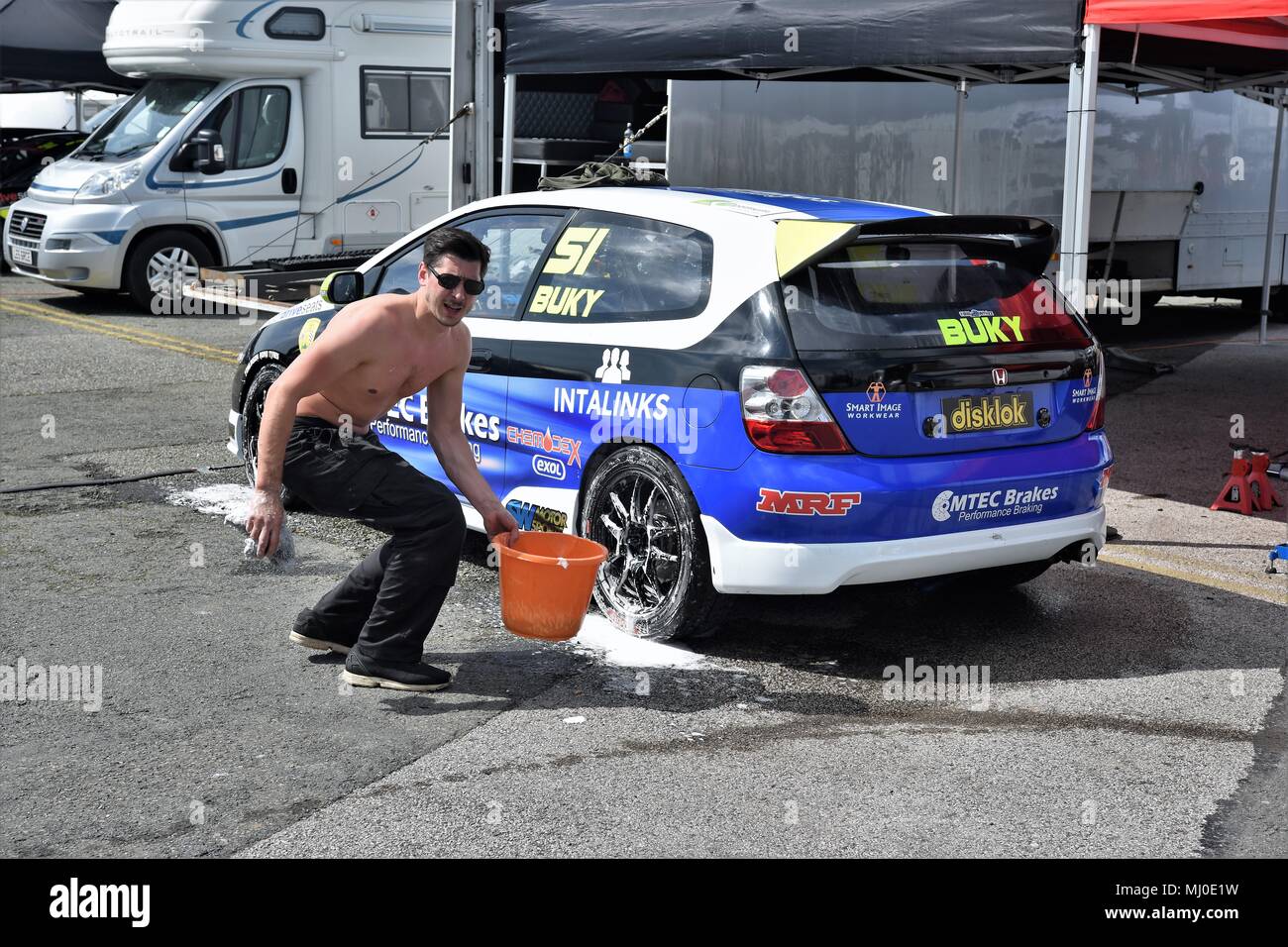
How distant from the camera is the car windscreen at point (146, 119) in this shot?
635 inches

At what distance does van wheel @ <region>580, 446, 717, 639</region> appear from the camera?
5.70 m

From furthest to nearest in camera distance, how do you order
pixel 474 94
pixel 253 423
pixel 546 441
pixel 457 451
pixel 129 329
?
pixel 129 329 < pixel 474 94 < pixel 253 423 < pixel 546 441 < pixel 457 451

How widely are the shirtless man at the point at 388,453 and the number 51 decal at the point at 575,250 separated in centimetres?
102

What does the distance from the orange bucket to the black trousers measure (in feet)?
0.70

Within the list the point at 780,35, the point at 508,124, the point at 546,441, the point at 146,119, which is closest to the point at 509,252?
the point at 546,441

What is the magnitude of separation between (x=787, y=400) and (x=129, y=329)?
11149mm

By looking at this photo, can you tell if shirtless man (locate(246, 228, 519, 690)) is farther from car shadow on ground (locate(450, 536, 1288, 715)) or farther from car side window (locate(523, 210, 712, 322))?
car side window (locate(523, 210, 712, 322))

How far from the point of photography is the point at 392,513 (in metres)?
5.31

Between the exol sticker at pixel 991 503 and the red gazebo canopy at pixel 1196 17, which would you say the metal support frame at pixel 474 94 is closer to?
the red gazebo canopy at pixel 1196 17

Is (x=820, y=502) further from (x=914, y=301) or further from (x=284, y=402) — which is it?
(x=284, y=402)

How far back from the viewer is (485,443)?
654 centimetres
